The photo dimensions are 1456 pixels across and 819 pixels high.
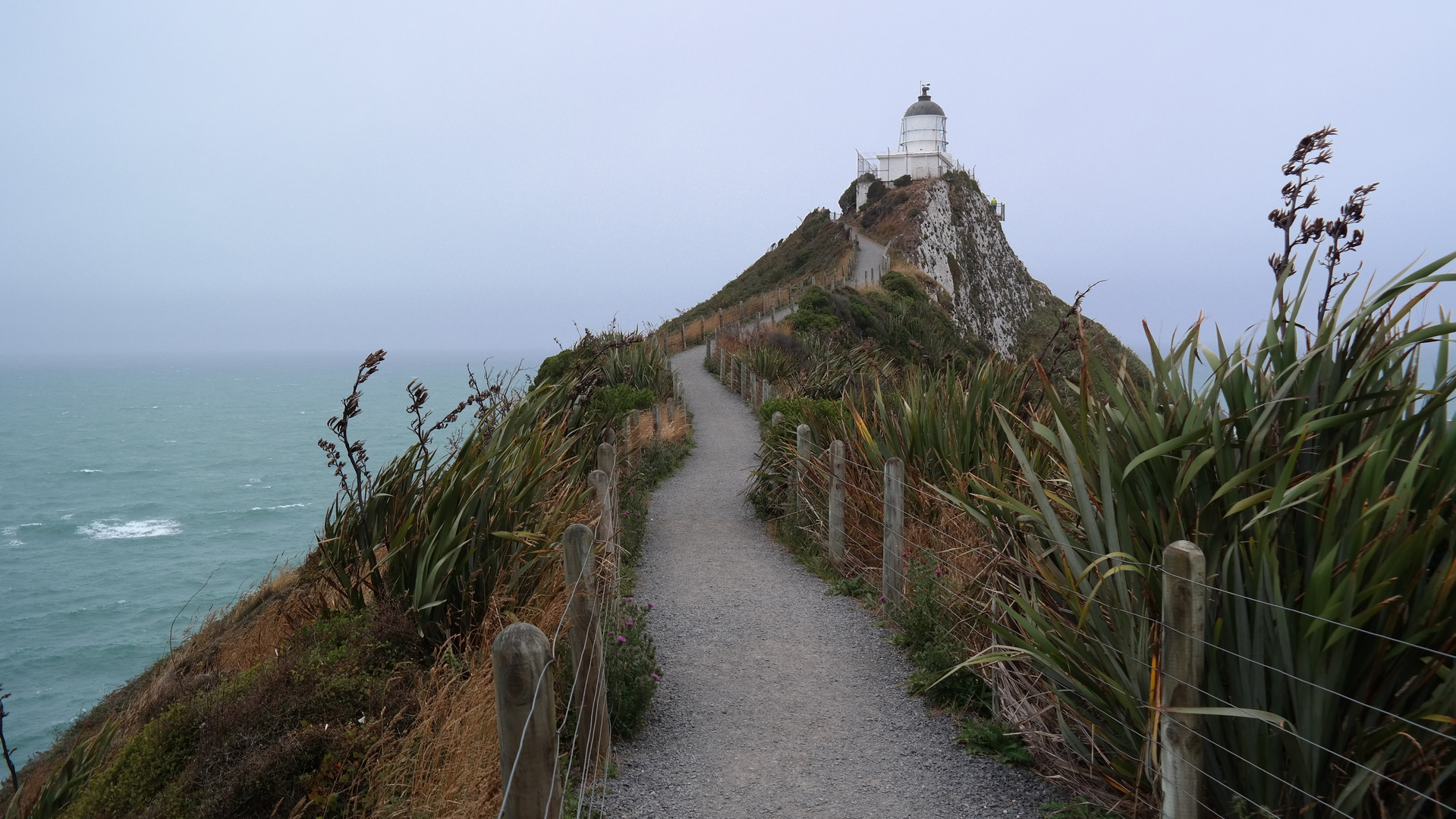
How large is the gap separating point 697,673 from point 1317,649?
3.70 m

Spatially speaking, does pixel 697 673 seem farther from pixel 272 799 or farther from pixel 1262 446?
pixel 1262 446

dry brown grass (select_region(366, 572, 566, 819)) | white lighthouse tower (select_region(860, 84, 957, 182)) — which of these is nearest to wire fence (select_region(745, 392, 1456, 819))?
dry brown grass (select_region(366, 572, 566, 819))

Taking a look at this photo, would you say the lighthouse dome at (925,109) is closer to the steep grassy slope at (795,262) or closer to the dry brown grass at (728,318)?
the steep grassy slope at (795,262)

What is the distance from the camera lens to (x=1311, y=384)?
318 centimetres

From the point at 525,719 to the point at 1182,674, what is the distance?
2.15 metres

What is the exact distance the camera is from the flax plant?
8.66ft

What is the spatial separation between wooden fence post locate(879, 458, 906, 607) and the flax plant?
2.72 m

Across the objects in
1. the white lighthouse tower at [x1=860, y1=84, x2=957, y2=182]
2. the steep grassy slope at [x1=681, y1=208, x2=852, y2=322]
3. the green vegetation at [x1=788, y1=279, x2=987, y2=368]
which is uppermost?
the white lighthouse tower at [x1=860, y1=84, x2=957, y2=182]

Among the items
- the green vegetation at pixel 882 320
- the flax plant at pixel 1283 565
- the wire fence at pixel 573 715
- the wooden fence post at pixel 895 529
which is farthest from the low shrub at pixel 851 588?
the green vegetation at pixel 882 320

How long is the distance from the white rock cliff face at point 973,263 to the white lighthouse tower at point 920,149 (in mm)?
2970

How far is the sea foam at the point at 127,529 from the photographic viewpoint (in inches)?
1526

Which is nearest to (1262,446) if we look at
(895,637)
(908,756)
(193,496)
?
(908,756)

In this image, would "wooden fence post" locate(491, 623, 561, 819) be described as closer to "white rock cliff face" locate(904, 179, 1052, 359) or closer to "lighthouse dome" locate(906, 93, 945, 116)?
"white rock cliff face" locate(904, 179, 1052, 359)

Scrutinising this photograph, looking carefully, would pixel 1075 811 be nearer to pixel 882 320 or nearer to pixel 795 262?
pixel 882 320
